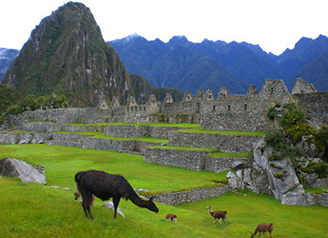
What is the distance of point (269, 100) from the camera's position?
22.9 meters

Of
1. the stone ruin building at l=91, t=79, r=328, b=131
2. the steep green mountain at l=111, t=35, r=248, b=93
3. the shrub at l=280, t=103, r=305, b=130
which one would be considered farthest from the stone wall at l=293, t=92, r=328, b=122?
the steep green mountain at l=111, t=35, r=248, b=93

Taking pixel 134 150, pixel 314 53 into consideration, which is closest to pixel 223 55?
pixel 314 53

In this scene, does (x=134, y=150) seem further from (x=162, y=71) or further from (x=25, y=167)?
(x=162, y=71)

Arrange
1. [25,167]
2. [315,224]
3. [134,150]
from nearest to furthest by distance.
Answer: [315,224] → [25,167] → [134,150]

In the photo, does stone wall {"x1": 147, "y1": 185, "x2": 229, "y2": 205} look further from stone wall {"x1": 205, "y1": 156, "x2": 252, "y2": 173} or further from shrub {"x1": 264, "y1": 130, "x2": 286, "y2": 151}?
shrub {"x1": 264, "y1": 130, "x2": 286, "y2": 151}

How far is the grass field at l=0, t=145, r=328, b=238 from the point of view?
6492 millimetres

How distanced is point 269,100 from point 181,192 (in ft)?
37.8

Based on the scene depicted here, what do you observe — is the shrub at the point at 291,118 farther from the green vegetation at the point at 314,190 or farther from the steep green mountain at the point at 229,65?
the steep green mountain at the point at 229,65

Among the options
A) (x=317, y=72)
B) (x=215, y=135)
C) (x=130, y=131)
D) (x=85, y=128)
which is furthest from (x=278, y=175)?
(x=317, y=72)

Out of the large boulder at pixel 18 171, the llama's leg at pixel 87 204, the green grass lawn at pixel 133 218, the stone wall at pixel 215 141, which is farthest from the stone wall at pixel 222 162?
the llama's leg at pixel 87 204

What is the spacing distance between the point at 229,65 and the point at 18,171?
299 ft

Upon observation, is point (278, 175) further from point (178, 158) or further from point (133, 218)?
point (133, 218)

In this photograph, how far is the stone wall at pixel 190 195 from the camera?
1489 cm

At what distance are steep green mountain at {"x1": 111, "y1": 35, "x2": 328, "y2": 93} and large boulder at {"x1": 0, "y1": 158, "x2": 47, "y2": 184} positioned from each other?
137 ft
